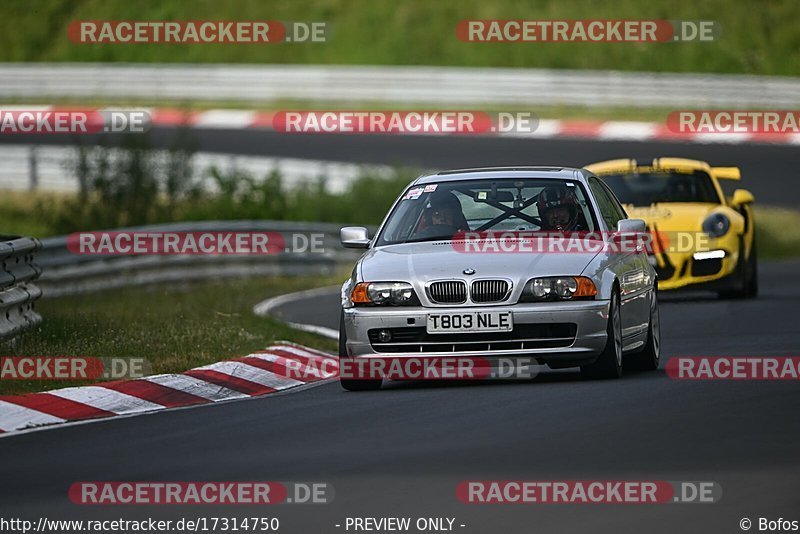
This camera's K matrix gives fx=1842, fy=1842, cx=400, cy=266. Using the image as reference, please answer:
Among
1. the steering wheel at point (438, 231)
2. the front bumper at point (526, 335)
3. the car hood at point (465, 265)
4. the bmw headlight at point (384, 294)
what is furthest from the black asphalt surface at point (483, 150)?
the front bumper at point (526, 335)

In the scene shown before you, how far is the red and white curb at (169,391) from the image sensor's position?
10141mm

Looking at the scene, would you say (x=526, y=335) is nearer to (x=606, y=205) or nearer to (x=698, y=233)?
(x=606, y=205)

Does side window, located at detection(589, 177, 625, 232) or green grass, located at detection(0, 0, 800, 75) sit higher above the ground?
green grass, located at detection(0, 0, 800, 75)

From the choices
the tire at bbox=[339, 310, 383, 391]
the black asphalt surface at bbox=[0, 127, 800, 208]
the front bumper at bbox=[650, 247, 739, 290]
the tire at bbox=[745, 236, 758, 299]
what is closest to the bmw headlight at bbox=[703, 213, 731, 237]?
the front bumper at bbox=[650, 247, 739, 290]

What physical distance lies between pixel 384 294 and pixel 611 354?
4.64ft

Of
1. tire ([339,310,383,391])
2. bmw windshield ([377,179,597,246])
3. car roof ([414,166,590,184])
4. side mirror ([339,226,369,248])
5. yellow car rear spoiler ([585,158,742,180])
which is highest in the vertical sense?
yellow car rear spoiler ([585,158,742,180])

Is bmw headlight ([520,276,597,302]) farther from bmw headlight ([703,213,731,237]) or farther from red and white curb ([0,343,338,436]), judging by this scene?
bmw headlight ([703,213,731,237])

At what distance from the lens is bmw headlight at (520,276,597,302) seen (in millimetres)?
10797

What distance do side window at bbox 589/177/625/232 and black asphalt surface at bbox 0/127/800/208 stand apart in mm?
16048

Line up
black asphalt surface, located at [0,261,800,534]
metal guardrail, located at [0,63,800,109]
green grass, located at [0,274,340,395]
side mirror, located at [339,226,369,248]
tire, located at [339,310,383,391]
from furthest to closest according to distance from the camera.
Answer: metal guardrail, located at [0,63,800,109] < green grass, located at [0,274,340,395] < side mirror, located at [339,226,369,248] < tire, located at [339,310,383,391] < black asphalt surface, located at [0,261,800,534]

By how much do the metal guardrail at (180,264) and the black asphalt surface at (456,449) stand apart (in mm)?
9189

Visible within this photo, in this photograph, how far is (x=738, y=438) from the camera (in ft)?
28.3

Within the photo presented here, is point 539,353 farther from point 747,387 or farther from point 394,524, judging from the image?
point 394,524

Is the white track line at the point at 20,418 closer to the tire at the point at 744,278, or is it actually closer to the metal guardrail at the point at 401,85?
the tire at the point at 744,278
